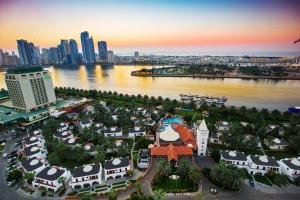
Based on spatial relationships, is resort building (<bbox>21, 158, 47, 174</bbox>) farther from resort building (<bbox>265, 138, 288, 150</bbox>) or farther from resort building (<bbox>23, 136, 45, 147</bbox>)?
resort building (<bbox>265, 138, 288, 150</bbox>)

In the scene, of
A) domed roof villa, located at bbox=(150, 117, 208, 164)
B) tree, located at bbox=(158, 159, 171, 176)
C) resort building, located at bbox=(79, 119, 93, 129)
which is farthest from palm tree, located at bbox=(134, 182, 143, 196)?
resort building, located at bbox=(79, 119, 93, 129)

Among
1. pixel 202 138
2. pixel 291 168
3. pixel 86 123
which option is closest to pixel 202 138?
pixel 202 138

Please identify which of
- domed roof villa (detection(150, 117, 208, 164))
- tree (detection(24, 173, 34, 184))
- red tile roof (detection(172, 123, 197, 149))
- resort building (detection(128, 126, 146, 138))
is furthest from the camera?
resort building (detection(128, 126, 146, 138))

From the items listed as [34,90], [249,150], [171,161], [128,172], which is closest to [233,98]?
[249,150]

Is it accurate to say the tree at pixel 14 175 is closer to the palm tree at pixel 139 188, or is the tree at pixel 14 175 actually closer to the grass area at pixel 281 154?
the palm tree at pixel 139 188

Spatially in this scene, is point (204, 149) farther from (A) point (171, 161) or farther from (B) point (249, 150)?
(B) point (249, 150)

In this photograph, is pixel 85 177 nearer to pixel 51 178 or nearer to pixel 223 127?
pixel 51 178
